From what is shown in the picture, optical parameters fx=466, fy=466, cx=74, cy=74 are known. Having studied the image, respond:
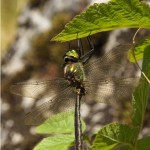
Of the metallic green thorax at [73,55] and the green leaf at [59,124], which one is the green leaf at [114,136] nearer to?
the green leaf at [59,124]

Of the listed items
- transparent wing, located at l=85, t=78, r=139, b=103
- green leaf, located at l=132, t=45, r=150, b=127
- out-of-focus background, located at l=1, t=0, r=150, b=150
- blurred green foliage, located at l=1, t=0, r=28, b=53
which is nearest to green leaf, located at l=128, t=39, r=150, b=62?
green leaf, located at l=132, t=45, r=150, b=127

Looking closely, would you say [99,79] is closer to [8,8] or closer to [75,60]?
[75,60]

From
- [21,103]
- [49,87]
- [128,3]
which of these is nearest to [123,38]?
[21,103]

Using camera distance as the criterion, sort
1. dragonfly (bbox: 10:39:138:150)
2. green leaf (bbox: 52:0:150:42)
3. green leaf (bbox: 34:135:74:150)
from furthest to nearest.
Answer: dragonfly (bbox: 10:39:138:150) → green leaf (bbox: 34:135:74:150) → green leaf (bbox: 52:0:150:42)

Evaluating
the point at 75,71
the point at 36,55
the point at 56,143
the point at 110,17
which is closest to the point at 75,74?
the point at 75,71

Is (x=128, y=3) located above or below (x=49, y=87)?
above

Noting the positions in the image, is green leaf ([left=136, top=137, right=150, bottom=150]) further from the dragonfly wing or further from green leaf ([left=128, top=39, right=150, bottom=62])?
the dragonfly wing

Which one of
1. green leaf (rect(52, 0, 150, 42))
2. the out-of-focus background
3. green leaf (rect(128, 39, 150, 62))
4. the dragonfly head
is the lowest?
the out-of-focus background
